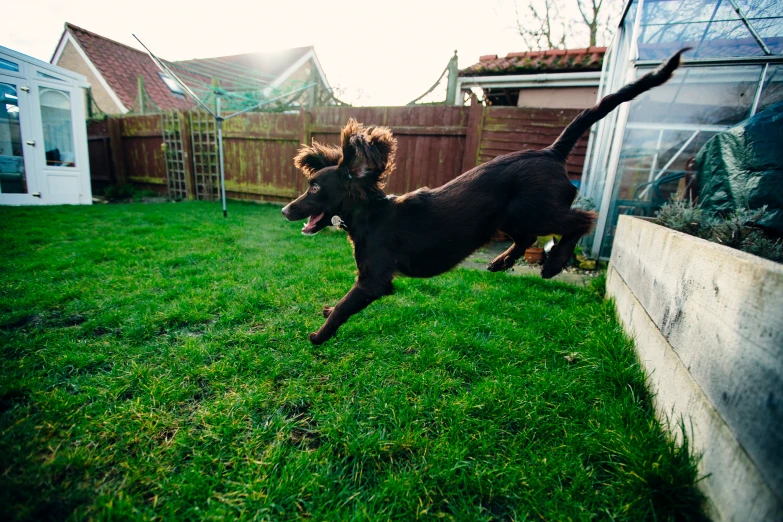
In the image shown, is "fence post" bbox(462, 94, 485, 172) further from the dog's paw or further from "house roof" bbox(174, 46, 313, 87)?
"house roof" bbox(174, 46, 313, 87)

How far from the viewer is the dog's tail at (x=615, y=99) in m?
1.75

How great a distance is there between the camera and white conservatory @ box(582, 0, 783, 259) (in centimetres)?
368

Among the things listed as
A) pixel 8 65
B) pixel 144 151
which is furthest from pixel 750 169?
pixel 144 151

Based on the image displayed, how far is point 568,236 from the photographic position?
89.0 inches

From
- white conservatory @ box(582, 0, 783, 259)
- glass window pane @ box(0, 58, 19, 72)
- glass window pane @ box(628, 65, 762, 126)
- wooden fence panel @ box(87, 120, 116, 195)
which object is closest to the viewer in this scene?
white conservatory @ box(582, 0, 783, 259)

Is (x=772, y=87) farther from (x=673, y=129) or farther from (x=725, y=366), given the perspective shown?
(x=725, y=366)

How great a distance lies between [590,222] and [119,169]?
1533 cm

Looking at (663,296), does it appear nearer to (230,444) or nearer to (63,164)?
(230,444)

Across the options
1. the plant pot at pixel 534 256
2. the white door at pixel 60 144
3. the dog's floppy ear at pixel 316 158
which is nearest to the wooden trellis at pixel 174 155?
the white door at pixel 60 144

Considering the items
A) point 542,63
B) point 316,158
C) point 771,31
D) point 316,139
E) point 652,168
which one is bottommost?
point 316,158

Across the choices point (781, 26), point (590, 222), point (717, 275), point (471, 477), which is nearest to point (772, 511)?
point (717, 275)

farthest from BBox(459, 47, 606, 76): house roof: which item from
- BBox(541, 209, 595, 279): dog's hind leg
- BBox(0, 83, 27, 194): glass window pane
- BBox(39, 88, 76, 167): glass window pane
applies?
BBox(0, 83, 27, 194): glass window pane

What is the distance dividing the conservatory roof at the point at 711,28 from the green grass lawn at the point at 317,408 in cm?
344

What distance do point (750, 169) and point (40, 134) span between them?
489 inches
